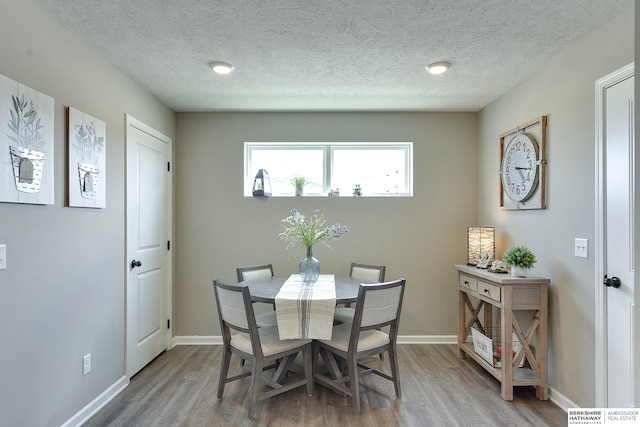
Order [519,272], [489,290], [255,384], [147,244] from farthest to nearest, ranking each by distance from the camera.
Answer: [147,244]
[489,290]
[519,272]
[255,384]

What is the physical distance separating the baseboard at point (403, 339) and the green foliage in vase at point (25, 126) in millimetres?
2418

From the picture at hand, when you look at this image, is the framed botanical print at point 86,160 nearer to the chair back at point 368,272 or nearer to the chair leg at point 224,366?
the chair leg at point 224,366

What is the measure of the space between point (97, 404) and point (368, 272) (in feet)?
7.63

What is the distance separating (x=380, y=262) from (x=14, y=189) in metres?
2.97

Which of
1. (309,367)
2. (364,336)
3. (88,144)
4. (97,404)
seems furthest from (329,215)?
(97,404)

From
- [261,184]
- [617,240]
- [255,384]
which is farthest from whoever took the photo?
[261,184]

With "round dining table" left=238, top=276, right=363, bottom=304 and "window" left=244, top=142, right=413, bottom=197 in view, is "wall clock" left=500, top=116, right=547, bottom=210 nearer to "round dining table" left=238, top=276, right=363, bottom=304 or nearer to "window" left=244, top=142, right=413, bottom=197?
"window" left=244, top=142, right=413, bottom=197

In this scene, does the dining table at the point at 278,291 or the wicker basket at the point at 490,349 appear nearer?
the dining table at the point at 278,291

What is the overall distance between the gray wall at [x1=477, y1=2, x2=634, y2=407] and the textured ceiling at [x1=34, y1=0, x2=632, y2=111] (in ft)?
0.45

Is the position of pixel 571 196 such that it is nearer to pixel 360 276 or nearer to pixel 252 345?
pixel 360 276

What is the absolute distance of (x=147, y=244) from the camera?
3025 millimetres

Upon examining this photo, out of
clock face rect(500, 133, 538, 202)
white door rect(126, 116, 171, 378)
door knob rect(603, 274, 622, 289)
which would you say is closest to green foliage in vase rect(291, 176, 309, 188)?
white door rect(126, 116, 171, 378)

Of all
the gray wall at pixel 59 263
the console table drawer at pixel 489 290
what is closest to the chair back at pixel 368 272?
the console table drawer at pixel 489 290

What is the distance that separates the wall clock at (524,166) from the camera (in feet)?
8.32
